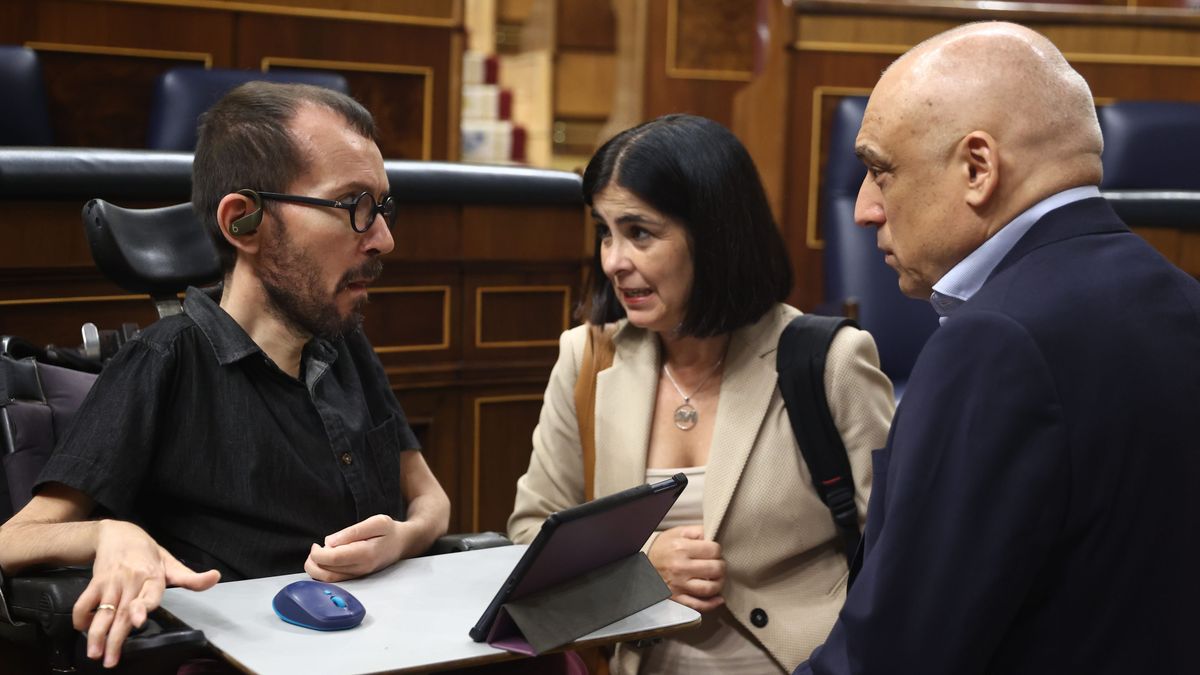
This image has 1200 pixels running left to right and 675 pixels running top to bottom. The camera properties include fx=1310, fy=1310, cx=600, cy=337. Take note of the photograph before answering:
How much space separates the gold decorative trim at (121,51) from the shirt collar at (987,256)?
3.15m

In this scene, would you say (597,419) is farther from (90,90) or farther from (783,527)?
(90,90)

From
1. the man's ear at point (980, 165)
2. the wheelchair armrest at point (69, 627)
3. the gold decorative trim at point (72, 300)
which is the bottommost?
the wheelchair armrest at point (69, 627)

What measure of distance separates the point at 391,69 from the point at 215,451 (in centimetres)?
290

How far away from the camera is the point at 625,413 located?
7.02ft

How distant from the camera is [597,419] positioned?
215cm

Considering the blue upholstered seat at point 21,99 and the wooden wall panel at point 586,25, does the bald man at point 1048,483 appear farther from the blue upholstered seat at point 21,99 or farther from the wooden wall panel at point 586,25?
the wooden wall panel at point 586,25

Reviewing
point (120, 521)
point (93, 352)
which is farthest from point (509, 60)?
point (120, 521)

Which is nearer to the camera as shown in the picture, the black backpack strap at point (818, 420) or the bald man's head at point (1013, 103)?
the bald man's head at point (1013, 103)

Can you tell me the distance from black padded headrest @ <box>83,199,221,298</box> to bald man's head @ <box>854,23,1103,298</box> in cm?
97

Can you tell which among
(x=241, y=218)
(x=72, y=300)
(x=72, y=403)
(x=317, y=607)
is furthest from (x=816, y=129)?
(x=317, y=607)

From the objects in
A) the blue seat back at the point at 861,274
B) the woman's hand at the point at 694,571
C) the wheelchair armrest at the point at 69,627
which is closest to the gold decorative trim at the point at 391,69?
the blue seat back at the point at 861,274

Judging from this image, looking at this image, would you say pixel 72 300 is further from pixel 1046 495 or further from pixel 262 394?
pixel 1046 495

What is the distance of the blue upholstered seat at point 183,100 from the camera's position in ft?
11.7

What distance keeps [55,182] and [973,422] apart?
5.98 feet
